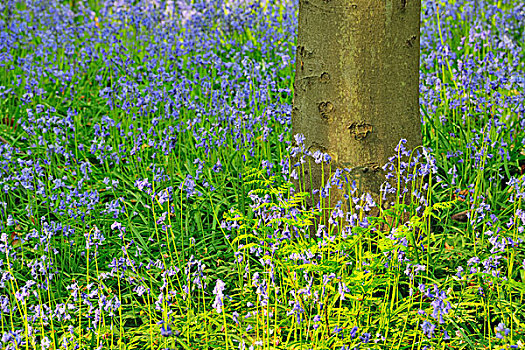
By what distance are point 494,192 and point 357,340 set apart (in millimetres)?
1486

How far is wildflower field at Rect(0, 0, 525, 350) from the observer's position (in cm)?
268

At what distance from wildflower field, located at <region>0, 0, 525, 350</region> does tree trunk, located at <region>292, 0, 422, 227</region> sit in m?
0.12

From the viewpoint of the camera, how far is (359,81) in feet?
10.5

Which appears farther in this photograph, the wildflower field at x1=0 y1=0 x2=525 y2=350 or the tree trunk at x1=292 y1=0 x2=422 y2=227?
the tree trunk at x1=292 y1=0 x2=422 y2=227

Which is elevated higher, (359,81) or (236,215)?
(359,81)

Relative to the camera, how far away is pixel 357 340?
8.86 ft

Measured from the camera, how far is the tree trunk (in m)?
3.15

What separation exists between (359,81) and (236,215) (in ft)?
3.26

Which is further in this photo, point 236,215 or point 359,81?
point 359,81

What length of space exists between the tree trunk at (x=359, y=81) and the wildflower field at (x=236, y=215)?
0.40 feet

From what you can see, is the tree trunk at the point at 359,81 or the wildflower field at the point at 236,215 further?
the tree trunk at the point at 359,81

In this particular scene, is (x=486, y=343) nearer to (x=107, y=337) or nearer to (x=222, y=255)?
(x=222, y=255)

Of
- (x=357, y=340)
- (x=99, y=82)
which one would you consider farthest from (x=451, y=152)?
(x=99, y=82)

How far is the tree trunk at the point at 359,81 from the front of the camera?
3154 mm
